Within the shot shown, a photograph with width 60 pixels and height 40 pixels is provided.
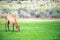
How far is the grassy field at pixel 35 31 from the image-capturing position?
7.56ft

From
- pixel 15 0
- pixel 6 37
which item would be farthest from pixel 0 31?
pixel 15 0

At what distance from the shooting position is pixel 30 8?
2352 millimetres

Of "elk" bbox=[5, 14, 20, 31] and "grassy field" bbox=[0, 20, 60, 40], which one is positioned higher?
"elk" bbox=[5, 14, 20, 31]

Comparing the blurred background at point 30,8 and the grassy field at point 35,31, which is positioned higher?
the blurred background at point 30,8

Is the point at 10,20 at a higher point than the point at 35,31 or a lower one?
higher

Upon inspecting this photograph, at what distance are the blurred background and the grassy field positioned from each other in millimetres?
96

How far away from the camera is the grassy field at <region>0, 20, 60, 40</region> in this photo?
230 cm

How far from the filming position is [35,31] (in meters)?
2.33

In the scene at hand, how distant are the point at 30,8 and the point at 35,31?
1.04ft

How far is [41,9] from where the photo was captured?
7.70ft

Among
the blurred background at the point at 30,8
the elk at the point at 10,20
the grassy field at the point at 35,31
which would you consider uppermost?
the blurred background at the point at 30,8

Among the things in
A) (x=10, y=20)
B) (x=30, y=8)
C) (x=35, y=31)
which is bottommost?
(x=35, y=31)

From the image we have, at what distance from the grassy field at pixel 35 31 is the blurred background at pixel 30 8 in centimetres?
10

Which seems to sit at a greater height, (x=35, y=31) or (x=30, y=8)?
(x=30, y=8)
